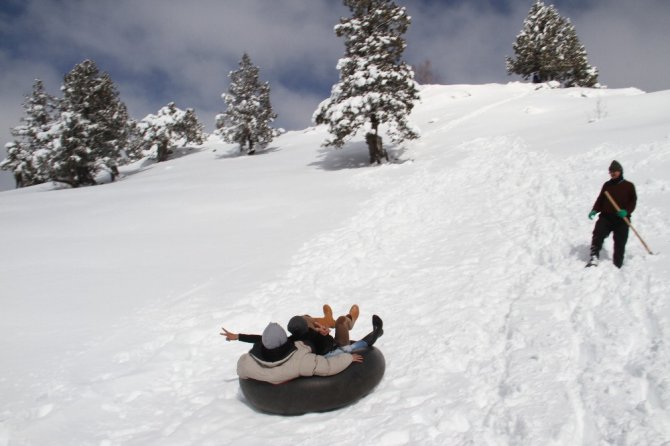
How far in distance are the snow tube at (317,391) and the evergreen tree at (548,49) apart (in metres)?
53.9

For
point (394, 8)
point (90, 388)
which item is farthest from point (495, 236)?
point (394, 8)

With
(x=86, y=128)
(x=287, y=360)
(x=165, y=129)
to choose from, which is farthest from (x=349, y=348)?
(x=165, y=129)

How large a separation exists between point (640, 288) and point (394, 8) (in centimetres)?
2153

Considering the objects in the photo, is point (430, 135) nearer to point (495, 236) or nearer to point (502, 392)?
point (495, 236)

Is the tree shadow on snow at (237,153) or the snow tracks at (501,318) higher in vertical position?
the tree shadow on snow at (237,153)

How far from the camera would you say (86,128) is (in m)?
32.3

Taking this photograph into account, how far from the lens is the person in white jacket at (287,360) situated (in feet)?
16.1

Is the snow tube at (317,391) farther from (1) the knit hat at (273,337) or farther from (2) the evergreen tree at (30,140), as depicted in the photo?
(2) the evergreen tree at (30,140)

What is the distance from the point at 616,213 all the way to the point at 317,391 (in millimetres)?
5917

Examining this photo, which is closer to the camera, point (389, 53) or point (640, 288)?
point (640, 288)

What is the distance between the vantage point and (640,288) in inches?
232

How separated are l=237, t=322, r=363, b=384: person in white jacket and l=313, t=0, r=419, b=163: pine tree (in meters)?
18.4

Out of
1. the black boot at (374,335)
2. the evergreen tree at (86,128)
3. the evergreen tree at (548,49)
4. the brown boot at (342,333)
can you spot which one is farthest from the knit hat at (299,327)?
the evergreen tree at (548,49)

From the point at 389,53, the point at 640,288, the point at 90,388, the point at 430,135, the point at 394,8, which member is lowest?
the point at 90,388
